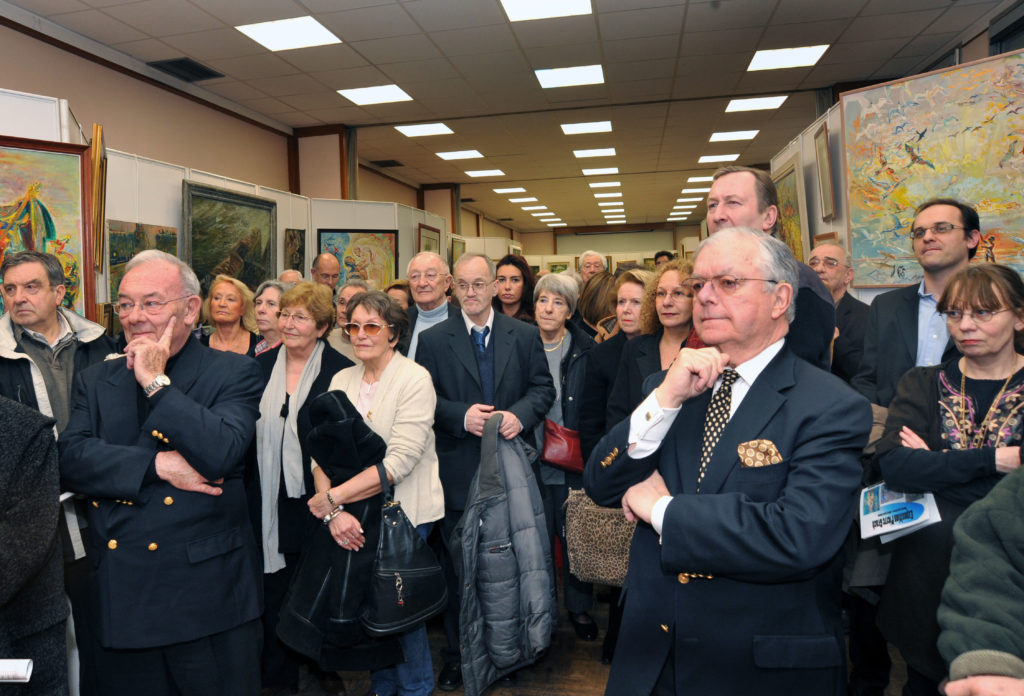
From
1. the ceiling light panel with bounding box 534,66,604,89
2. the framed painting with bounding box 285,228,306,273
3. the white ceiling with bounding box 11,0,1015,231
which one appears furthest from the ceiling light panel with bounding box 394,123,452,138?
the framed painting with bounding box 285,228,306,273

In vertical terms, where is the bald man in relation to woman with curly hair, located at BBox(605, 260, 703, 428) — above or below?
above

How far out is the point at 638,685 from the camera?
150cm

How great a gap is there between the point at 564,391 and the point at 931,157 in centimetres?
269

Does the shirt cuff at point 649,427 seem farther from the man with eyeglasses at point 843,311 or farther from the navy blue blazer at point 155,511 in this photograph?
the man with eyeglasses at point 843,311

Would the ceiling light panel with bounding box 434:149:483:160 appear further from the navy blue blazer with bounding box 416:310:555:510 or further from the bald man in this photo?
the navy blue blazer with bounding box 416:310:555:510

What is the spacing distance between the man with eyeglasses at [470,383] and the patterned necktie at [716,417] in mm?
1392

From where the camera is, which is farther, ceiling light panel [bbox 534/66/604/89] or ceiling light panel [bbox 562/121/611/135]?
ceiling light panel [bbox 562/121/611/135]

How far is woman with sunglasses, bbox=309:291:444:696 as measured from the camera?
2.61m

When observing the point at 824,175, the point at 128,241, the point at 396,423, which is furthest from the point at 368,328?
the point at 824,175

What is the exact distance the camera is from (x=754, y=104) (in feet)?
32.2

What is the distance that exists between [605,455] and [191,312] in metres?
Answer: 1.47

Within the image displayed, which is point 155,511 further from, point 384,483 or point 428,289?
point 428,289

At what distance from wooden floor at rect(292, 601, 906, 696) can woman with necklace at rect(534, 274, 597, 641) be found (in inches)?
5.3

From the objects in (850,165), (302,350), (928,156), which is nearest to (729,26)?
(850,165)
